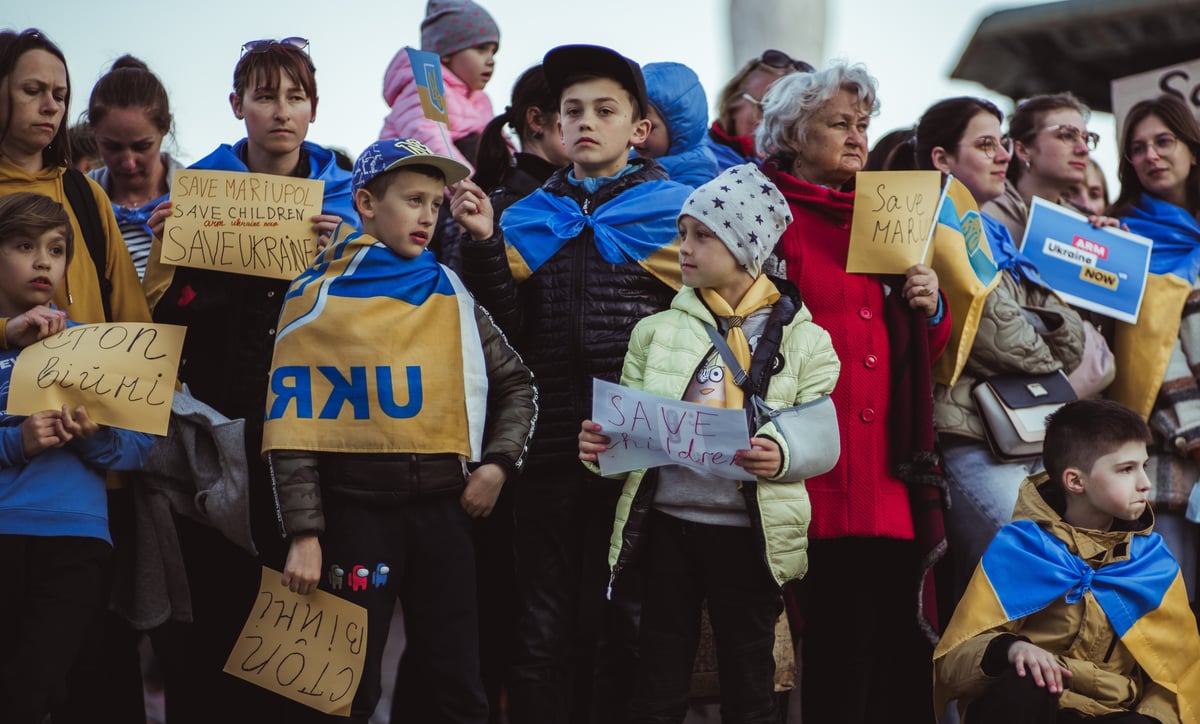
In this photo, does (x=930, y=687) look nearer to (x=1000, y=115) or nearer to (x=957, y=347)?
(x=957, y=347)

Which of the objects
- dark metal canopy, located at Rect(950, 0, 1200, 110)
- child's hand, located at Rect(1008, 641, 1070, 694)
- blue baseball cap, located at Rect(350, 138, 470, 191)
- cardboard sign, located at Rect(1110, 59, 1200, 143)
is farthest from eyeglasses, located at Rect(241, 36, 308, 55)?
dark metal canopy, located at Rect(950, 0, 1200, 110)

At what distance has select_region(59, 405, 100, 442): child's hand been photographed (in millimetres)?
3807

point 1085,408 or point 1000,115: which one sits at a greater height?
point 1000,115

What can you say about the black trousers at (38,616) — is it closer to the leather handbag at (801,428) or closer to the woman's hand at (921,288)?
the leather handbag at (801,428)

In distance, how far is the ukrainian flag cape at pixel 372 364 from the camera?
3855 mm

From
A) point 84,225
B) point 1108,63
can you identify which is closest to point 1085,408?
point 84,225

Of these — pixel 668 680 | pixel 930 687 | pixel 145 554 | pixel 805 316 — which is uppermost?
pixel 805 316

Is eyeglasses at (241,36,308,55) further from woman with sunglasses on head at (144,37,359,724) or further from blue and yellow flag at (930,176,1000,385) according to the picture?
blue and yellow flag at (930,176,1000,385)

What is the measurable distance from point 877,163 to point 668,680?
8.82 ft

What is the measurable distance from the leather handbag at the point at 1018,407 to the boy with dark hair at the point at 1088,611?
1.98ft

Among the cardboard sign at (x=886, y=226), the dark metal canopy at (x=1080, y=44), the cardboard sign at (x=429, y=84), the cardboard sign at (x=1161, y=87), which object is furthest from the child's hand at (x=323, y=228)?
the dark metal canopy at (x=1080, y=44)

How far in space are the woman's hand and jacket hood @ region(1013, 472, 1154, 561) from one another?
702mm

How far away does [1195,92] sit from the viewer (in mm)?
6398

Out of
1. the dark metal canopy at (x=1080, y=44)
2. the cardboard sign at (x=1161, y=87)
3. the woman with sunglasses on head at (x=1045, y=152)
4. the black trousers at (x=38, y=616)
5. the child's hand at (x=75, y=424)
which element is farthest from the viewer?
the dark metal canopy at (x=1080, y=44)
